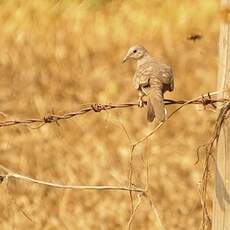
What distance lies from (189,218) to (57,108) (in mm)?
1594

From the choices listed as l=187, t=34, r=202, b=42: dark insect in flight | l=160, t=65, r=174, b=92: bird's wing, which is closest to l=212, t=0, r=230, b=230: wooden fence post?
l=160, t=65, r=174, b=92: bird's wing

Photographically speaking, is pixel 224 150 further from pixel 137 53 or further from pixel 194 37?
pixel 194 37

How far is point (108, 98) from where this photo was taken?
737 cm

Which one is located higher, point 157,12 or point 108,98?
point 157,12

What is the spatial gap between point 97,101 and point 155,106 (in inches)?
176

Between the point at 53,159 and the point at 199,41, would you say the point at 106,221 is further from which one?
the point at 199,41

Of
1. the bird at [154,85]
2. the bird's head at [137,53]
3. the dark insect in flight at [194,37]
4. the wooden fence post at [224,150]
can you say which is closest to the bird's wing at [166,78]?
the bird at [154,85]

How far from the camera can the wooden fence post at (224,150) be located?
7.89 ft

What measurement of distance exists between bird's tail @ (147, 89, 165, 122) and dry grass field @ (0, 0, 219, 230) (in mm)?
3514

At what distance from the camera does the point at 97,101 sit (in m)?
7.39

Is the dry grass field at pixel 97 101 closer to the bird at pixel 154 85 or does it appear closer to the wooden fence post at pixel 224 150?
the bird at pixel 154 85

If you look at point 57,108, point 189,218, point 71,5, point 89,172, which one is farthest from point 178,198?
point 71,5

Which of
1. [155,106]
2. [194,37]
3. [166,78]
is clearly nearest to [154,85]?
[166,78]

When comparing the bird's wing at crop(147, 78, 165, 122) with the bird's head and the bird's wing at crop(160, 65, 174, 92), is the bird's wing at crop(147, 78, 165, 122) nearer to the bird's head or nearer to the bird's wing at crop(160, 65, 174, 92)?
the bird's wing at crop(160, 65, 174, 92)
